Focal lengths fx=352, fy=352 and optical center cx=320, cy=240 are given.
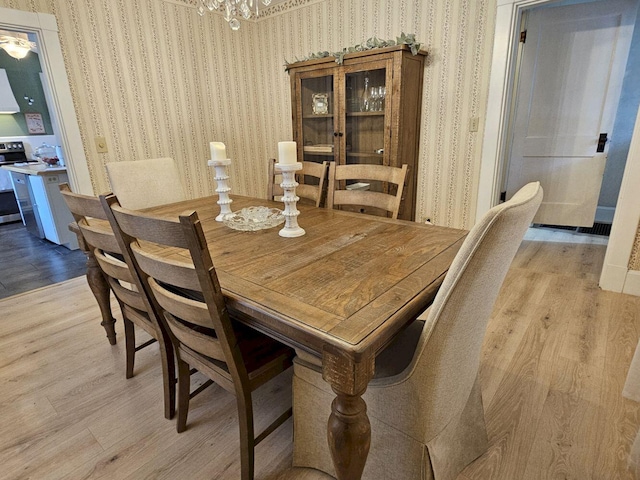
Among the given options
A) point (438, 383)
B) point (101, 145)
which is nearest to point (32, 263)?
point (101, 145)

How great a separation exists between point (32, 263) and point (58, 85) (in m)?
1.74

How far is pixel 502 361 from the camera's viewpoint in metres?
1.71

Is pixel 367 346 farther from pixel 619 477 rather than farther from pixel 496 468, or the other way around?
pixel 619 477

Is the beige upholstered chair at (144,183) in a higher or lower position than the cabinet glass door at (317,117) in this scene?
Answer: lower

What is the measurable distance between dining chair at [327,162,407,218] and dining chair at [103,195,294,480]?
3.05ft

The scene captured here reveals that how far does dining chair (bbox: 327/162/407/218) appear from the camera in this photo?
1729 mm

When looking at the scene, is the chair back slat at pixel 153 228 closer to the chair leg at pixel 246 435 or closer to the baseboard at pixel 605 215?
the chair leg at pixel 246 435

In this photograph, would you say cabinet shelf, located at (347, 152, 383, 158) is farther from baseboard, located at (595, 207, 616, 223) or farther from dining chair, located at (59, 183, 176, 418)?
baseboard, located at (595, 207, 616, 223)

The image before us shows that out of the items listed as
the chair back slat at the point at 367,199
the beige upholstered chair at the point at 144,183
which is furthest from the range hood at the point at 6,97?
the chair back slat at the point at 367,199

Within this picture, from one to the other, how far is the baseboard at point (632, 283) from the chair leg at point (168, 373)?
9.07 feet

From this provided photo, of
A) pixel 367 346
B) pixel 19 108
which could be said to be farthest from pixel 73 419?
pixel 19 108

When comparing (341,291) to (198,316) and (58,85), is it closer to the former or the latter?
(198,316)

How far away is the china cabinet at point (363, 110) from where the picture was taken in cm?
257

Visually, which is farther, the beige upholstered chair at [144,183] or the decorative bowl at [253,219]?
the beige upholstered chair at [144,183]
